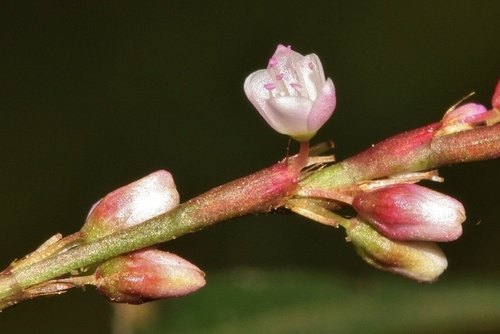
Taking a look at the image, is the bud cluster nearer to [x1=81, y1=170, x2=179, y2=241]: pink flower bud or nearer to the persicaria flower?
the persicaria flower

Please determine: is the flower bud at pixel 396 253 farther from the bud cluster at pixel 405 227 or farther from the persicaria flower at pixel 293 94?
the persicaria flower at pixel 293 94

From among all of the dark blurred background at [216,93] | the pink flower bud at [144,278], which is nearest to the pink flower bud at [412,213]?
the pink flower bud at [144,278]

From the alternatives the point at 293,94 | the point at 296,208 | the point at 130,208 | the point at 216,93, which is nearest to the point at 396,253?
the point at 296,208

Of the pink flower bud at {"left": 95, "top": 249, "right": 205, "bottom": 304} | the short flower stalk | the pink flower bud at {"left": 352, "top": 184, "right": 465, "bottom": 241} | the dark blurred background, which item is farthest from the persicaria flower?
the dark blurred background

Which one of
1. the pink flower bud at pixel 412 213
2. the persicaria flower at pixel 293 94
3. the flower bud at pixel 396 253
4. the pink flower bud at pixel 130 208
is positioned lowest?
the flower bud at pixel 396 253

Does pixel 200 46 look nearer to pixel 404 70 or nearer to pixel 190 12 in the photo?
pixel 190 12

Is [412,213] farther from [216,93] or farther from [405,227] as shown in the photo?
[216,93]

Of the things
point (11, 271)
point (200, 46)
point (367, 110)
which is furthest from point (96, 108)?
point (11, 271)
